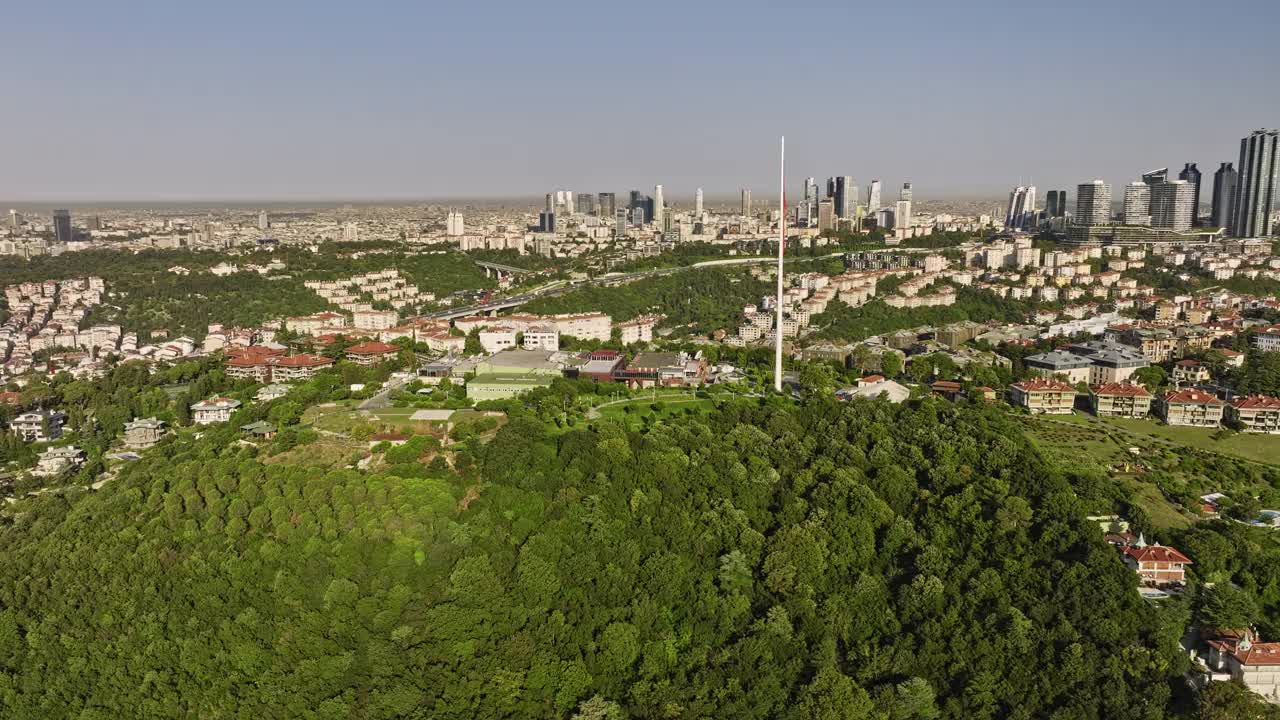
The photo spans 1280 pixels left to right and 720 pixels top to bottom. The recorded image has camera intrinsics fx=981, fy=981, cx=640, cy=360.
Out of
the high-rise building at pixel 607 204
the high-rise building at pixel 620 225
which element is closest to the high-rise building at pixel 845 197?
the high-rise building at pixel 620 225

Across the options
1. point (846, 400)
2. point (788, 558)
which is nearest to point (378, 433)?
point (788, 558)

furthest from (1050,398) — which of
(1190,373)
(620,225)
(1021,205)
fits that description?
(1021,205)

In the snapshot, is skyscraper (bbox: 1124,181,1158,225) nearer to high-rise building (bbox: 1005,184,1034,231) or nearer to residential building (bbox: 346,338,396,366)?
high-rise building (bbox: 1005,184,1034,231)

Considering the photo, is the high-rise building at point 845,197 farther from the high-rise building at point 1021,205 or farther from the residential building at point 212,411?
the residential building at point 212,411

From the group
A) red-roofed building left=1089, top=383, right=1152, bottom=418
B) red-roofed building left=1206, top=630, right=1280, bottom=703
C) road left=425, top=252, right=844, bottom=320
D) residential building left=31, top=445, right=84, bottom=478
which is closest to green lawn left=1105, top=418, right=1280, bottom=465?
red-roofed building left=1089, top=383, right=1152, bottom=418

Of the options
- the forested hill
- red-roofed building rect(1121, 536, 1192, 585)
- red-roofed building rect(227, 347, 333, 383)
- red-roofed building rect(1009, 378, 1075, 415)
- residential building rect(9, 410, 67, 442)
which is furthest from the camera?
red-roofed building rect(227, 347, 333, 383)

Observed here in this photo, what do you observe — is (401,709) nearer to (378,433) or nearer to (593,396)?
(378,433)

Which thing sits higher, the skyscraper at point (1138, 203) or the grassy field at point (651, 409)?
the skyscraper at point (1138, 203)
